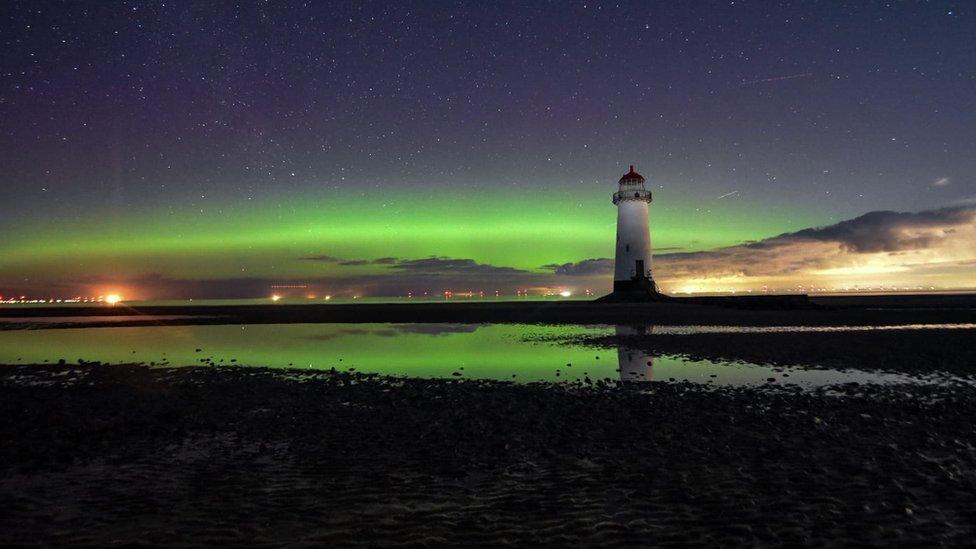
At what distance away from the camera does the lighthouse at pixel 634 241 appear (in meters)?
64.4

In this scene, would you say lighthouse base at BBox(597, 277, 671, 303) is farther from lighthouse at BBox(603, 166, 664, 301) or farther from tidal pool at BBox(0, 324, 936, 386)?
tidal pool at BBox(0, 324, 936, 386)

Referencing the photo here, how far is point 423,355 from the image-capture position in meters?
24.4

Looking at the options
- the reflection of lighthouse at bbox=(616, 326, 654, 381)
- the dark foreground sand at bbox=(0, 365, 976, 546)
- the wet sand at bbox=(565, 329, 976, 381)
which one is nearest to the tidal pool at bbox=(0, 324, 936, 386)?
the reflection of lighthouse at bbox=(616, 326, 654, 381)

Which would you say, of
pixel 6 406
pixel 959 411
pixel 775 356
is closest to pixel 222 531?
pixel 6 406

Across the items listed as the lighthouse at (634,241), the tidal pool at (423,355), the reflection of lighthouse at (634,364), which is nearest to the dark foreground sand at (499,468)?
the reflection of lighthouse at (634,364)

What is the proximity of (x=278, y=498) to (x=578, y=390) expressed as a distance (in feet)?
29.4

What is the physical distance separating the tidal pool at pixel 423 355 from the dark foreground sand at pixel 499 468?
3110 millimetres

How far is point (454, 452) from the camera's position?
8.98 metres

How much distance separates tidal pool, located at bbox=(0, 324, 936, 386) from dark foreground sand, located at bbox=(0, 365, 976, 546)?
3110 mm

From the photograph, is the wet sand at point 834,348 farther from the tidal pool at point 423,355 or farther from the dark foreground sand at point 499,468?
the dark foreground sand at point 499,468

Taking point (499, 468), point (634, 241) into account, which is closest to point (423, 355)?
point (499, 468)

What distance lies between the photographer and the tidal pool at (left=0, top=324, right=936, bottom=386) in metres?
17.1

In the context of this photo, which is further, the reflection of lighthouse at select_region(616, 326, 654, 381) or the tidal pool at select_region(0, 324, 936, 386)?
the tidal pool at select_region(0, 324, 936, 386)

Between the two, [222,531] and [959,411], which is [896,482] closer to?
[959,411]
